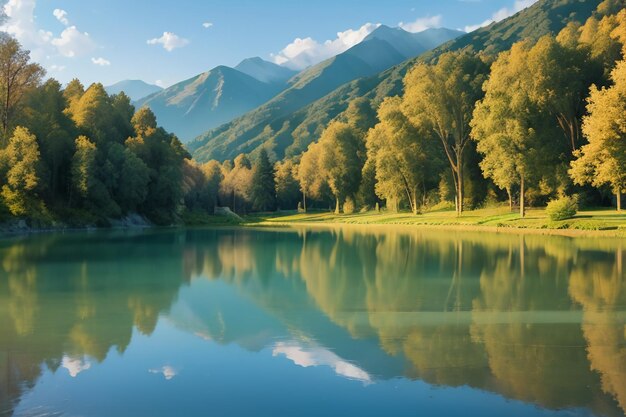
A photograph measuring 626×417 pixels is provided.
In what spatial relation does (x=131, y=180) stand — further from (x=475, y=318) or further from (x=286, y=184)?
(x=475, y=318)

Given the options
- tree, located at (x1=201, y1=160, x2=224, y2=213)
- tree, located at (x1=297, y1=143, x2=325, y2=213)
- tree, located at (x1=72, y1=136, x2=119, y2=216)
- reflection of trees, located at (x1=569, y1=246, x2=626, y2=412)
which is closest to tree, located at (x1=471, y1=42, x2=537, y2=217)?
reflection of trees, located at (x1=569, y1=246, x2=626, y2=412)

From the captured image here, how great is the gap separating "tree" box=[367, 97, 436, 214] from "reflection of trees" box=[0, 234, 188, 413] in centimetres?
4385

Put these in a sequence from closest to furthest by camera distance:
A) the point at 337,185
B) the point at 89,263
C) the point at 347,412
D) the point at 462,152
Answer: the point at 347,412, the point at 89,263, the point at 462,152, the point at 337,185

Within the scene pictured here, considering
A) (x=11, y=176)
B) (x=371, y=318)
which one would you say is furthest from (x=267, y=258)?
(x=11, y=176)

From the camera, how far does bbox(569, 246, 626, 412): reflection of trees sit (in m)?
7.19

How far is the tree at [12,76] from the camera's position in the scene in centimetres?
5219

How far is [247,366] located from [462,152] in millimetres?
55428

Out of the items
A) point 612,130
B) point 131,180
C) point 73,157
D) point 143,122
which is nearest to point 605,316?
point 612,130

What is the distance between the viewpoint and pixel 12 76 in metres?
53.0

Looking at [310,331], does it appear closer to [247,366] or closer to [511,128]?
[247,366]

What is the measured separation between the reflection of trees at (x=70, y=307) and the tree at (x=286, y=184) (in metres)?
90.6

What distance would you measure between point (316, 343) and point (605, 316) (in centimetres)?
595

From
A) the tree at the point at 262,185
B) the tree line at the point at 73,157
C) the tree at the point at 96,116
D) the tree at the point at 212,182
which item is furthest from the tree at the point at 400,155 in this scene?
the tree at the point at 212,182

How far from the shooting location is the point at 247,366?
782 centimetres
